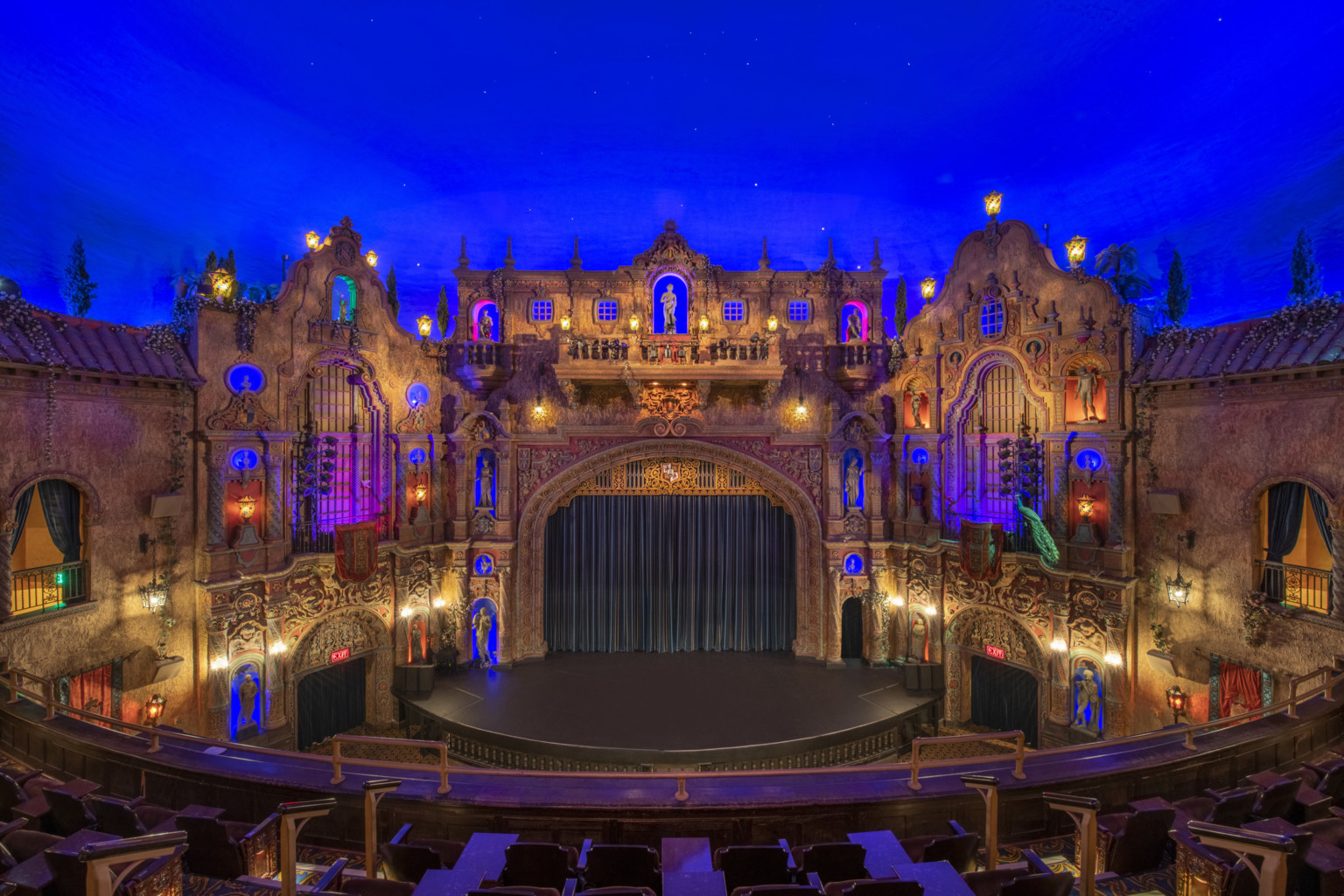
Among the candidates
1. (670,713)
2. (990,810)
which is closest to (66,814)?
(990,810)

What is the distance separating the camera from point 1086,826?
620cm

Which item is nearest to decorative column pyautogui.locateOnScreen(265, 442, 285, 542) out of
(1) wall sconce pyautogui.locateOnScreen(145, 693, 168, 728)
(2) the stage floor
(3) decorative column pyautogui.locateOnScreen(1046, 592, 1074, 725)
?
(1) wall sconce pyautogui.locateOnScreen(145, 693, 168, 728)

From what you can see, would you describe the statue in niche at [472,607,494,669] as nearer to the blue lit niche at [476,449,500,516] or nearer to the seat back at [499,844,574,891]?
the blue lit niche at [476,449,500,516]

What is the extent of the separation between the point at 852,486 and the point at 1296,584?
32.9 ft

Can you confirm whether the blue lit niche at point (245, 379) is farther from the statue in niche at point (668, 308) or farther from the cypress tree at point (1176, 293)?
the cypress tree at point (1176, 293)

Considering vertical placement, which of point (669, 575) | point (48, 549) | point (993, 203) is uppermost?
point (993, 203)

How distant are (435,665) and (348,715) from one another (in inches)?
105

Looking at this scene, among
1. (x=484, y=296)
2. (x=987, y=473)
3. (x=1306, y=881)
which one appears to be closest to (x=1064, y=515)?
(x=987, y=473)

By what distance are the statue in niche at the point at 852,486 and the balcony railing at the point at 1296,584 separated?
30.3 ft

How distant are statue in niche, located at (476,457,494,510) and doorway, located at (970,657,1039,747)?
15.6 metres

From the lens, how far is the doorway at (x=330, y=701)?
54.6ft

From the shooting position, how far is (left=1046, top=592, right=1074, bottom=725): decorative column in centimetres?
1560

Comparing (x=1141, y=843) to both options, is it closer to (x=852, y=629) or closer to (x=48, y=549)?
(x=852, y=629)

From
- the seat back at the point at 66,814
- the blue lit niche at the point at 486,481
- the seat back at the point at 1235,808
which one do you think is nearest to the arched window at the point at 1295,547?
the seat back at the point at 1235,808
